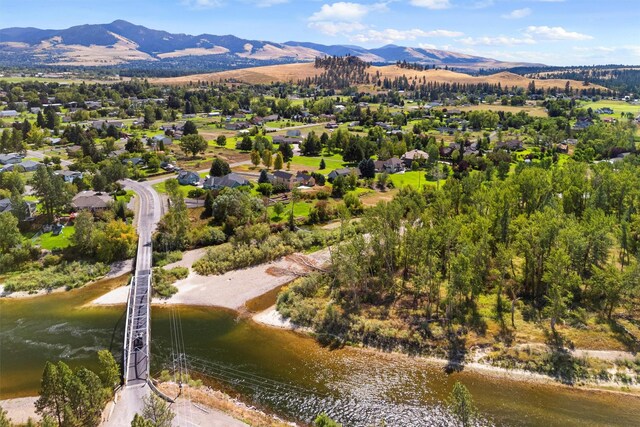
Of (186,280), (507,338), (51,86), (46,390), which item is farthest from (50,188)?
(51,86)

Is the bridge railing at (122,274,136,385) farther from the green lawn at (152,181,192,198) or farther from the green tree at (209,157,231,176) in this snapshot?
the green tree at (209,157,231,176)

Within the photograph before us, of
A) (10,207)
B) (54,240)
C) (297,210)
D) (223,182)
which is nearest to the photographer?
(54,240)

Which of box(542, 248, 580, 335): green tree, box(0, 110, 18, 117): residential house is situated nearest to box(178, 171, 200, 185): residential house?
box(542, 248, 580, 335): green tree

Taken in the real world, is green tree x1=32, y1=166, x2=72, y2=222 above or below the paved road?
above

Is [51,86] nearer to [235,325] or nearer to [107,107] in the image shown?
[107,107]

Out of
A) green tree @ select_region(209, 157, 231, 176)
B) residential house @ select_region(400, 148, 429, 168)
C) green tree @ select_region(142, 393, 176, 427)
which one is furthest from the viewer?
residential house @ select_region(400, 148, 429, 168)

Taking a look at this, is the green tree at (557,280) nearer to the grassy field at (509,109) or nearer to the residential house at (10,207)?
the residential house at (10,207)

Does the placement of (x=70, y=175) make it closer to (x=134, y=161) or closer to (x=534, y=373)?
(x=134, y=161)

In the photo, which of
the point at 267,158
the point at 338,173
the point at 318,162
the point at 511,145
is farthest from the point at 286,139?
the point at 511,145
